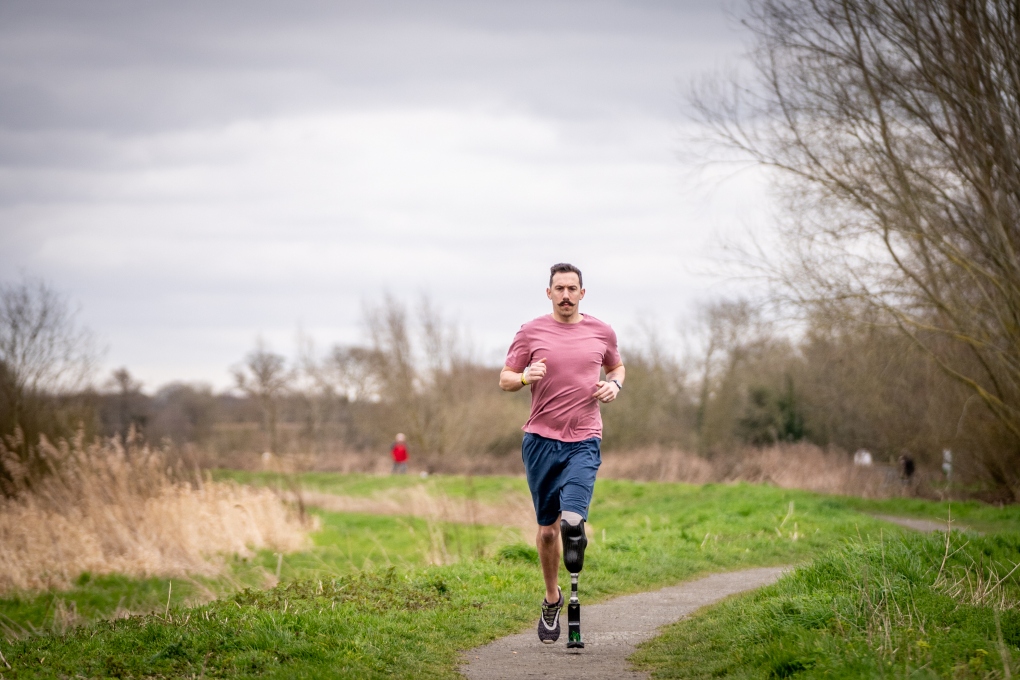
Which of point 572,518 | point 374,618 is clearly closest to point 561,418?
point 572,518

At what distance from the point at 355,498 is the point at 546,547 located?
22.9 metres

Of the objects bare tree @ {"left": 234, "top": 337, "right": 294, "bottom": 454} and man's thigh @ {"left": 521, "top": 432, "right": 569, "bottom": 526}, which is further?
bare tree @ {"left": 234, "top": 337, "right": 294, "bottom": 454}

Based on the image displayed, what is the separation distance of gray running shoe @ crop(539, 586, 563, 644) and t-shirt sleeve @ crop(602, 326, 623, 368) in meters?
1.58

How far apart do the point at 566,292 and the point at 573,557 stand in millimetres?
A: 1759

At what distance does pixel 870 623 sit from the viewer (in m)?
5.10

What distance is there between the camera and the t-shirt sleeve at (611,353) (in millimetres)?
6492

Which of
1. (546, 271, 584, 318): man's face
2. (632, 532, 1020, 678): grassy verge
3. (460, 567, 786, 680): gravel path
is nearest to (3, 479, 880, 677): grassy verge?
(460, 567, 786, 680): gravel path

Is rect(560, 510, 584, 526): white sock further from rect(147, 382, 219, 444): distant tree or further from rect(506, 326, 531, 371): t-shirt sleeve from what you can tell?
rect(147, 382, 219, 444): distant tree

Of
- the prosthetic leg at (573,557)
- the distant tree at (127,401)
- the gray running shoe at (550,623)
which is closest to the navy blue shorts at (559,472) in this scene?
Answer: the prosthetic leg at (573,557)

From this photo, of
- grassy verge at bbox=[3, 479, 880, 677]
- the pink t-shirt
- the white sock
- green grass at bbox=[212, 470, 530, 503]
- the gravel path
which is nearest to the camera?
grassy verge at bbox=[3, 479, 880, 677]

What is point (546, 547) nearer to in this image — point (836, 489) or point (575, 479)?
point (575, 479)

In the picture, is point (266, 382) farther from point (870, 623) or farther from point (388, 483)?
point (870, 623)

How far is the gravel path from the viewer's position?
221 inches

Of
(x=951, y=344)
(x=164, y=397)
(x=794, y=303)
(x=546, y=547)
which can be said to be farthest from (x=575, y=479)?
(x=164, y=397)
